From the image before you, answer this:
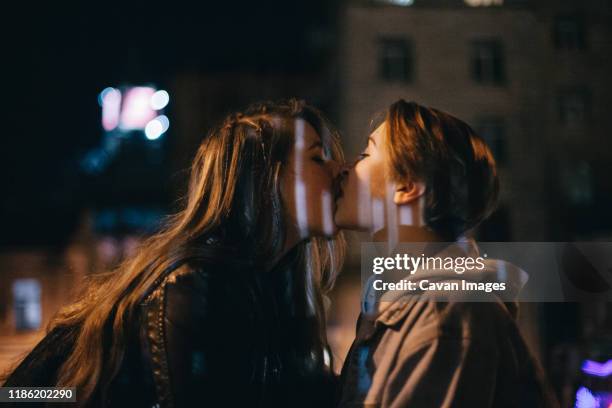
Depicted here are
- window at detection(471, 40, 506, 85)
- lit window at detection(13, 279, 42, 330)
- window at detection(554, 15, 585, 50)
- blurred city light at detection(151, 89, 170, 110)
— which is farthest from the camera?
blurred city light at detection(151, 89, 170, 110)

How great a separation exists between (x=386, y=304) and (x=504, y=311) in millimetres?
226

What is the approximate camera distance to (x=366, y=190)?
1.37m

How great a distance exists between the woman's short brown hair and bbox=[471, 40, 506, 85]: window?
191cm

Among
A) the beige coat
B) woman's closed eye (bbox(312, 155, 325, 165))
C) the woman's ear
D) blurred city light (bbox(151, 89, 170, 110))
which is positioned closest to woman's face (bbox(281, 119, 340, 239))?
woman's closed eye (bbox(312, 155, 325, 165))

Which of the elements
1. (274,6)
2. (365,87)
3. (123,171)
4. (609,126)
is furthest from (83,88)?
(123,171)

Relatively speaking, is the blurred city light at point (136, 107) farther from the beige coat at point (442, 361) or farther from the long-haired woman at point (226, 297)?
the beige coat at point (442, 361)

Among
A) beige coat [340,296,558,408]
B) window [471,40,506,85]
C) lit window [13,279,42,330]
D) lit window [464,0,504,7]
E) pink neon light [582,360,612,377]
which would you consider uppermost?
lit window [464,0,504,7]

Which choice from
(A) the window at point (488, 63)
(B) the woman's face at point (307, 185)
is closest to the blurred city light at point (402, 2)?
(A) the window at point (488, 63)

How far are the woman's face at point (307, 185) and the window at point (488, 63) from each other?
193 centimetres

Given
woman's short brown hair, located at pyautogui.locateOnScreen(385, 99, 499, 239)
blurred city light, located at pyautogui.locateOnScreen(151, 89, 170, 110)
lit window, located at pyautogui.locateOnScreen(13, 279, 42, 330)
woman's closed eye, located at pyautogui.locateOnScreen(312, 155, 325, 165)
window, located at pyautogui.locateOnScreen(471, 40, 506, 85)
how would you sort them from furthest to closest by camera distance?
blurred city light, located at pyautogui.locateOnScreen(151, 89, 170, 110) < window, located at pyautogui.locateOnScreen(471, 40, 506, 85) < lit window, located at pyautogui.locateOnScreen(13, 279, 42, 330) < woman's closed eye, located at pyautogui.locateOnScreen(312, 155, 325, 165) < woman's short brown hair, located at pyautogui.locateOnScreen(385, 99, 499, 239)

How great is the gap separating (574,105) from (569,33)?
0.38 meters

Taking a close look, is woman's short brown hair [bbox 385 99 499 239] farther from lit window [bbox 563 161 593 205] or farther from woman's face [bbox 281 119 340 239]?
lit window [bbox 563 161 593 205]

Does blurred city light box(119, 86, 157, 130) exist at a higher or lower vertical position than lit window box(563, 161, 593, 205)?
higher

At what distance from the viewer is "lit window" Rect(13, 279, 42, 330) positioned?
9.84ft
